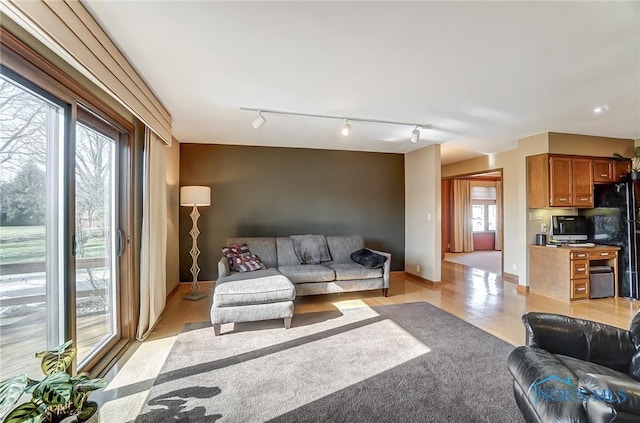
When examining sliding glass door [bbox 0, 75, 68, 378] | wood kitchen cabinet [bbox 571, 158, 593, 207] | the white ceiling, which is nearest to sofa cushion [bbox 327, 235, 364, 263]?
the white ceiling

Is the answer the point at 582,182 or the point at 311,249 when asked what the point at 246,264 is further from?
the point at 582,182

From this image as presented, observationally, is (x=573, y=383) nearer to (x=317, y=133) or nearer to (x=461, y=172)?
(x=317, y=133)

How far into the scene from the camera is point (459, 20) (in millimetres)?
1828

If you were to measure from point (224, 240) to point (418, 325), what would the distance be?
137 inches

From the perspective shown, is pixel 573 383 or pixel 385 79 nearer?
pixel 573 383

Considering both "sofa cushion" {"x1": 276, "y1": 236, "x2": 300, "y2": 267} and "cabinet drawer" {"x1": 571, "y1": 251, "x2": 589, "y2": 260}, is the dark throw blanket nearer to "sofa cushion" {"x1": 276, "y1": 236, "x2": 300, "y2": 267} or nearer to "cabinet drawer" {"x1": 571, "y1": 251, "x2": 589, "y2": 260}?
"sofa cushion" {"x1": 276, "y1": 236, "x2": 300, "y2": 267}

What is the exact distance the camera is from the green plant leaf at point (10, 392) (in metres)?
1.03

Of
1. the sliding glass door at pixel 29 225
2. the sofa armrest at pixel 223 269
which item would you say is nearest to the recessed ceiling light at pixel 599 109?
the sofa armrest at pixel 223 269

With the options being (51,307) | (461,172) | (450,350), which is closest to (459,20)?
(450,350)

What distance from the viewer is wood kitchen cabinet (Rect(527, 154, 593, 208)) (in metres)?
4.56

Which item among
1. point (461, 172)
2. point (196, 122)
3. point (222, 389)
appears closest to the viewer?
point (222, 389)

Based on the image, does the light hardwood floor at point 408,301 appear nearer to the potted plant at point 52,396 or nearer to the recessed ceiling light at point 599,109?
the potted plant at point 52,396

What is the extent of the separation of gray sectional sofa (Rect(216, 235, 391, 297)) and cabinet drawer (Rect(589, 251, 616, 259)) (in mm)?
2962

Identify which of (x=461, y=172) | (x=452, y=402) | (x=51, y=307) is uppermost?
(x=461, y=172)
